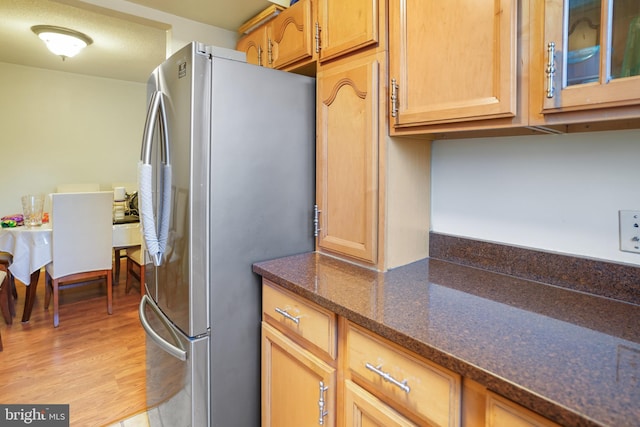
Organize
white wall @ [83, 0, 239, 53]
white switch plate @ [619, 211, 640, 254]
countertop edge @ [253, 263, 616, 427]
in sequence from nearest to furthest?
countertop edge @ [253, 263, 616, 427] → white switch plate @ [619, 211, 640, 254] → white wall @ [83, 0, 239, 53]

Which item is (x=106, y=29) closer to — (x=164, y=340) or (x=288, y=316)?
(x=164, y=340)

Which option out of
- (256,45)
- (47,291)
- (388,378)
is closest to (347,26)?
(256,45)

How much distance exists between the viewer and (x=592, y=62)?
81 cm

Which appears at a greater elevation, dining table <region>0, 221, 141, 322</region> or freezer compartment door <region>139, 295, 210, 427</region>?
dining table <region>0, 221, 141, 322</region>

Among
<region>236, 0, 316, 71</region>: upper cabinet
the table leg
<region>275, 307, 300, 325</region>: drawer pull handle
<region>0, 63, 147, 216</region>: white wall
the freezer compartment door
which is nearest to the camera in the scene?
<region>275, 307, 300, 325</region>: drawer pull handle

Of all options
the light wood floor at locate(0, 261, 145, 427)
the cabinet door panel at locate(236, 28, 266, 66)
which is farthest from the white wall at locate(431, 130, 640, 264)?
the light wood floor at locate(0, 261, 145, 427)

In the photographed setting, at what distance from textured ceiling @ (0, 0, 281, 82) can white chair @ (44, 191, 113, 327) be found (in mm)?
1406

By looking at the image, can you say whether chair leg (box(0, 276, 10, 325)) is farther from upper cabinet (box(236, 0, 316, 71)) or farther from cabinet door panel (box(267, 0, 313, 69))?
cabinet door panel (box(267, 0, 313, 69))

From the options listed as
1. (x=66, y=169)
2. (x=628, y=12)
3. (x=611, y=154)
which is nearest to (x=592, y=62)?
(x=628, y=12)

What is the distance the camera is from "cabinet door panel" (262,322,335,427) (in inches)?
43.4

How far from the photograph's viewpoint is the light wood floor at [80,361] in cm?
191

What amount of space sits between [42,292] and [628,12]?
4.66m

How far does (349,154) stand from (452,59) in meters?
0.49

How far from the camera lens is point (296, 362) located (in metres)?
1.22
